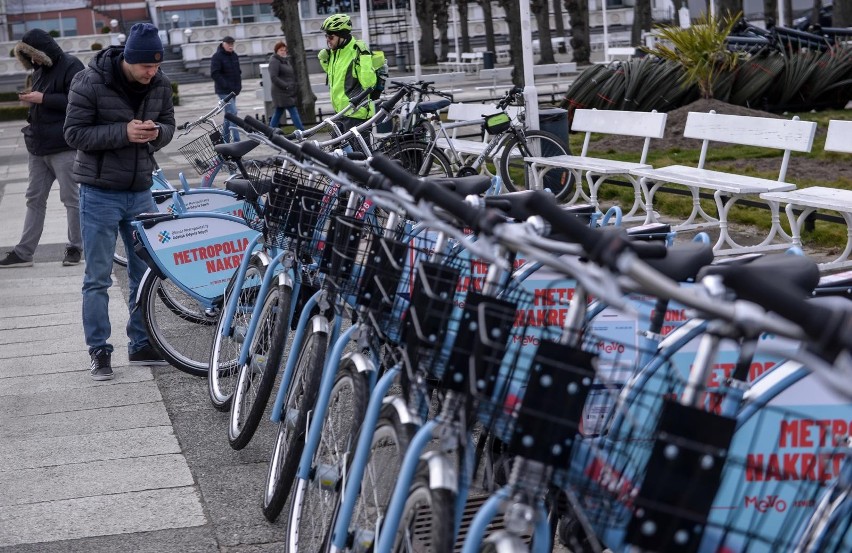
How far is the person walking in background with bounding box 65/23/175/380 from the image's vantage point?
643 cm

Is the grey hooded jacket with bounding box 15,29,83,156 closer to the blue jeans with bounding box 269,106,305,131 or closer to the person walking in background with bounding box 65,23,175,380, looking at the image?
the person walking in background with bounding box 65,23,175,380

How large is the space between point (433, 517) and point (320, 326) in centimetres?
168

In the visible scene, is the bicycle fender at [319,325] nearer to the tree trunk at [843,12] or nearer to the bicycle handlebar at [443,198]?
the bicycle handlebar at [443,198]

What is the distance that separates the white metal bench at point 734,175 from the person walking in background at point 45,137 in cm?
446

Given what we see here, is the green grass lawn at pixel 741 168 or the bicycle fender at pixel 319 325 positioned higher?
the bicycle fender at pixel 319 325

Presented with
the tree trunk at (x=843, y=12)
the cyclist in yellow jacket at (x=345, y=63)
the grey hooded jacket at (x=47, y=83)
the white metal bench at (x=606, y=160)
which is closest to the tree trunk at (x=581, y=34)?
the tree trunk at (x=843, y=12)

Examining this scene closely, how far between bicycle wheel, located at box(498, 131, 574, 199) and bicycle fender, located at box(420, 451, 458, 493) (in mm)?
9528

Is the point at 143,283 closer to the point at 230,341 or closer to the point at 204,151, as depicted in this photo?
the point at 230,341

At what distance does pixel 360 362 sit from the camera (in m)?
3.55

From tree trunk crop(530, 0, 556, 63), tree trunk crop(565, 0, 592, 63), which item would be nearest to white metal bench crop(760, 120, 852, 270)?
tree trunk crop(565, 0, 592, 63)

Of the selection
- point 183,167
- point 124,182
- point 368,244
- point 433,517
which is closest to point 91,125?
point 124,182

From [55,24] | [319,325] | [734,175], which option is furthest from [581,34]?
[55,24]

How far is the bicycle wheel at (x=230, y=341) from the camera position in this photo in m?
5.59

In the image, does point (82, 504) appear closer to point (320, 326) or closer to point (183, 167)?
point (320, 326)
